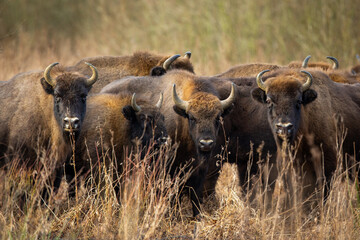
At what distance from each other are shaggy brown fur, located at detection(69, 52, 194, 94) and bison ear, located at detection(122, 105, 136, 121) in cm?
262

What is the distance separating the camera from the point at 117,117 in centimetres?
862

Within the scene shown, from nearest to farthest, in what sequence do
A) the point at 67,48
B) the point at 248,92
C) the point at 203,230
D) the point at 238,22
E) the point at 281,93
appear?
1. the point at 203,230
2. the point at 281,93
3. the point at 248,92
4. the point at 238,22
5. the point at 67,48

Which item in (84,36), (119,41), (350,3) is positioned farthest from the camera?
(84,36)

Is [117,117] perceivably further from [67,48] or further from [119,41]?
[119,41]

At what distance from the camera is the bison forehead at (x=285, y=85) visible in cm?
794

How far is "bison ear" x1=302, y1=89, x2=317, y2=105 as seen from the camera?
800 centimetres

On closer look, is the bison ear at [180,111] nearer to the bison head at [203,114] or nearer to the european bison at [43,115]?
the bison head at [203,114]

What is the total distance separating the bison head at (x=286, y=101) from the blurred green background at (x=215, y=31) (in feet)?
23.7

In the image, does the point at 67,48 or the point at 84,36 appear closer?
the point at 67,48

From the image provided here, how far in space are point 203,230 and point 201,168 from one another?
1.56 meters

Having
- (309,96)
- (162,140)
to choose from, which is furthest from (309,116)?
(162,140)

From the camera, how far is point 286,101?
7.84m

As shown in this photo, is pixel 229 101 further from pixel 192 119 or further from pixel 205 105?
pixel 192 119

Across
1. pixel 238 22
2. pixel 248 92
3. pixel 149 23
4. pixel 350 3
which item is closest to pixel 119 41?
pixel 149 23
